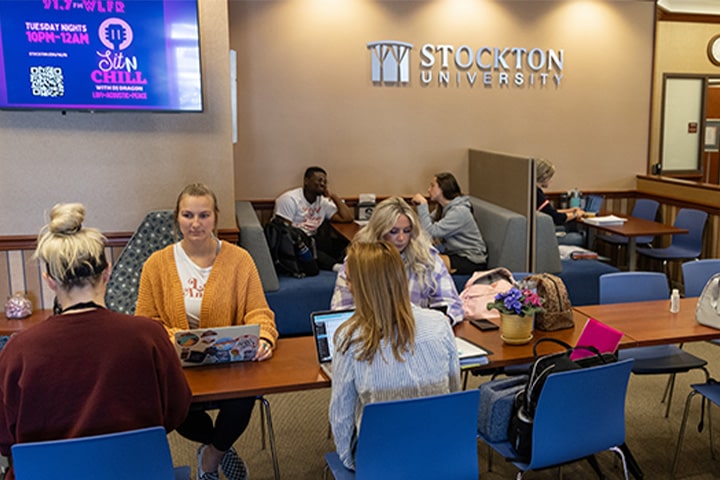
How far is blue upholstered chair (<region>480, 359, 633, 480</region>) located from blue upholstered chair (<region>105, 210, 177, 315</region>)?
2483 mm

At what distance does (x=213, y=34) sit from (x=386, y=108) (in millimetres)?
2488

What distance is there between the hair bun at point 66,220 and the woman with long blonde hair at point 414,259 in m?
1.26

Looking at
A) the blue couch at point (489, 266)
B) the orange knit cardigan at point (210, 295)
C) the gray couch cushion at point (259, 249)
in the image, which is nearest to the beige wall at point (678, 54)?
the blue couch at point (489, 266)

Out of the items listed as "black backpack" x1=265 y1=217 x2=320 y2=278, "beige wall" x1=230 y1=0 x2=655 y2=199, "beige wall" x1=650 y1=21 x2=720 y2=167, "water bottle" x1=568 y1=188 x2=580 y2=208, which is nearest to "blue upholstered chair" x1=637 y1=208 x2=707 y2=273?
"water bottle" x1=568 y1=188 x2=580 y2=208

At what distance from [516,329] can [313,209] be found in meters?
3.45

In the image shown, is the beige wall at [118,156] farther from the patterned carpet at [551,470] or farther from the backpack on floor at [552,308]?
the backpack on floor at [552,308]

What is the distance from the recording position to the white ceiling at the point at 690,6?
744cm

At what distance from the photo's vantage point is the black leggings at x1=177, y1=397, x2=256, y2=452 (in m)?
2.58

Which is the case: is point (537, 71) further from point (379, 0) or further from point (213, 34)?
point (213, 34)

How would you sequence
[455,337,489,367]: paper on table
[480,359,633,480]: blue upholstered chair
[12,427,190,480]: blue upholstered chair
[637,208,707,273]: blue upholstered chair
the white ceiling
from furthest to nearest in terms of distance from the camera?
the white ceiling → [637,208,707,273]: blue upholstered chair → [455,337,489,367]: paper on table → [480,359,633,480]: blue upholstered chair → [12,427,190,480]: blue upholstered chair

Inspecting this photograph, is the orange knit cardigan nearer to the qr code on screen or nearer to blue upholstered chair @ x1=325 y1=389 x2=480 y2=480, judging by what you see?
blue upholstered chair @ x1=325 y1=389 x2=480 y2=480

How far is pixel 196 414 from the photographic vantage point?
2613mm

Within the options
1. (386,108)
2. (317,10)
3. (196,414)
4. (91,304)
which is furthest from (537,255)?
(91,304)

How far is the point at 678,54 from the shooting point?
Result: 7.44m
